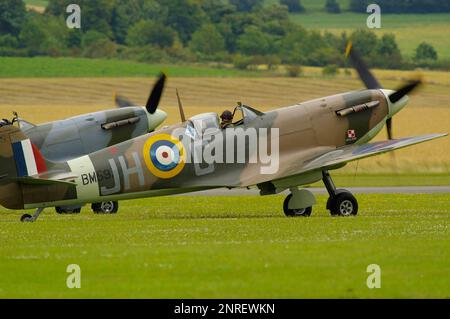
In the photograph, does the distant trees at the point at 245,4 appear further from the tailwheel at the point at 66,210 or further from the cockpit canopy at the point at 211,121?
the cockpit canopy at the point at 211,121

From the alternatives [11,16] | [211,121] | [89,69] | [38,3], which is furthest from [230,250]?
[38,3]

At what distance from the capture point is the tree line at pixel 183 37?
83312mm

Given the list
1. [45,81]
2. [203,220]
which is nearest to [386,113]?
[203,220]

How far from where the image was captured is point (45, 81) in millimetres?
72938

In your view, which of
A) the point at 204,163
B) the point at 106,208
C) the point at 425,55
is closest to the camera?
the point at 204,163

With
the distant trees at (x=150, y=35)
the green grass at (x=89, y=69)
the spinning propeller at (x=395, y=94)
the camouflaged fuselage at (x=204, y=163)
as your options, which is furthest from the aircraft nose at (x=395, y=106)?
the distant trees at (x=150, y=35)

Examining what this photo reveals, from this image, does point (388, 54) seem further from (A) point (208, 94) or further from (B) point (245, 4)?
(B) point (245, 4)

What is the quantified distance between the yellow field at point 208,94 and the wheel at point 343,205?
3256cm

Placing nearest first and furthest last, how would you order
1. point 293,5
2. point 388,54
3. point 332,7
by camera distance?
point 388,54 < point 332,7 < point 293,5

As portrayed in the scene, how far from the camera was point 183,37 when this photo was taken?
9862 centimetres

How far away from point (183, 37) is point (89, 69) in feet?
74.2

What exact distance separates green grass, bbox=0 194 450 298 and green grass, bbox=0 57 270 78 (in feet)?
167

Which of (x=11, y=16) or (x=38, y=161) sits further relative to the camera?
(x=11, y=16)

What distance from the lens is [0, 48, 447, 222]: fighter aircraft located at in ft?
74.2
